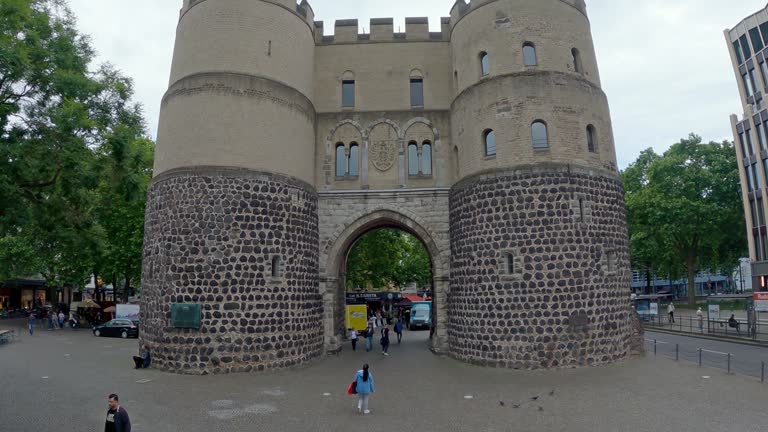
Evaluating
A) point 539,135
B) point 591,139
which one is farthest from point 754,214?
point 539,135

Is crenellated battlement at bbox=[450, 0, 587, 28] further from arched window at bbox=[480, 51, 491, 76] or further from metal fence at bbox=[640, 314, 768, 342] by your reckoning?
metal fence at bbox=[640, 314, 768, 342]

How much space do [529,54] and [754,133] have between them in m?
32.2

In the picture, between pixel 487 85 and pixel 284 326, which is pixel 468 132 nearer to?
pixel 487 85

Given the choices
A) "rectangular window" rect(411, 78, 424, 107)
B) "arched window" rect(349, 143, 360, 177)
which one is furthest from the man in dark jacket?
"rectangular window" rect(411, 78, 424, 107)

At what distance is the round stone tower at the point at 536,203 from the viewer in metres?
17.0

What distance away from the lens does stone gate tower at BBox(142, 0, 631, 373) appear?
16.9m

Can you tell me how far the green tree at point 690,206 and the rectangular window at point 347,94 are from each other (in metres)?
29.3

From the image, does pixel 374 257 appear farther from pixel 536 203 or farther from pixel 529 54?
pixel 529 54

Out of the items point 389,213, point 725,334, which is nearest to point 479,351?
point 389,213

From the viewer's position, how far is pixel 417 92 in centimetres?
2250

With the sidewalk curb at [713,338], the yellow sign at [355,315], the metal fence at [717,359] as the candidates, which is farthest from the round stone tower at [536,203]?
the sidewalk curb at [713,338]

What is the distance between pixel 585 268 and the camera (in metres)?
17.2

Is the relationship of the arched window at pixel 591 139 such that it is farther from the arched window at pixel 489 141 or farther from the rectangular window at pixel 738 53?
the rectangular window at pixel 738 53

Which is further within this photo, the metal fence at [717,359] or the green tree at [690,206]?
the green tree at [690,206]
